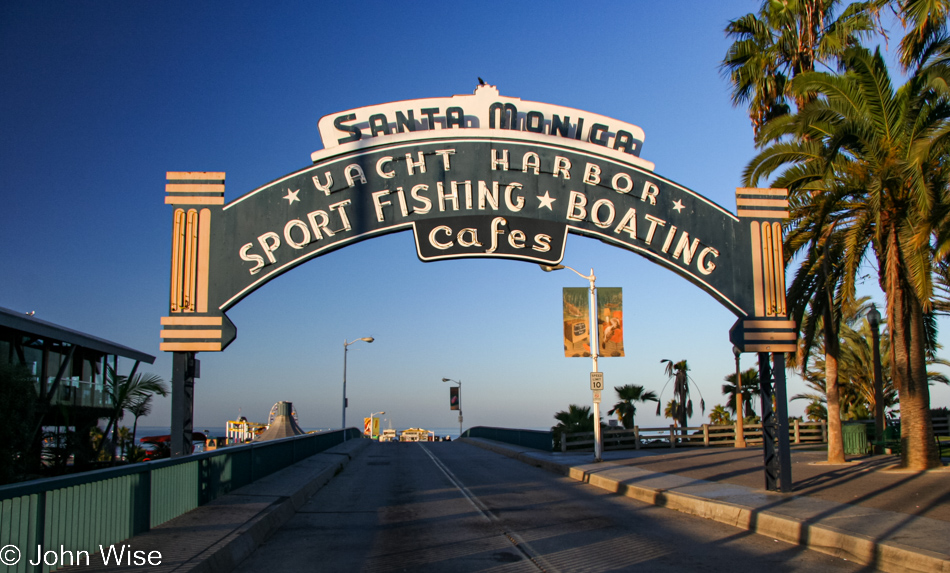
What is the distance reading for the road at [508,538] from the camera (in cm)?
877

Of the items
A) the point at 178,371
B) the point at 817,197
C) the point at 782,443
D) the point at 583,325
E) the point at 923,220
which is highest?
the point at 817,197

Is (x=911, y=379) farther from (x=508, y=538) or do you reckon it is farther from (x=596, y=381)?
(x=508, y=538)

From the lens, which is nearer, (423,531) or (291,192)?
(423,531)

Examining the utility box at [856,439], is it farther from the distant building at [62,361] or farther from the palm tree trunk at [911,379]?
the distant building at [62,361]

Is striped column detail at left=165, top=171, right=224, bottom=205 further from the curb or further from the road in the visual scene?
the road

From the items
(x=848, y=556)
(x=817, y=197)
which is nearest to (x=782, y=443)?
(x=848, y=556)

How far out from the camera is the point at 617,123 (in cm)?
1554

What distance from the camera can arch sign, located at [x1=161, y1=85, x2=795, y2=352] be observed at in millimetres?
13711

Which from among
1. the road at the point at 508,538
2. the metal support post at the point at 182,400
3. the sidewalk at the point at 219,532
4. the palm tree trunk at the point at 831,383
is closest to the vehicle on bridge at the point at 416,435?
the palm tree trunk at the point at 831,383

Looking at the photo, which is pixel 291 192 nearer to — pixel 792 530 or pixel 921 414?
pixel 792 530

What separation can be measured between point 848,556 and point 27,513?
947cm

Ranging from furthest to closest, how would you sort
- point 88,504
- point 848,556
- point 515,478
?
point 515,478 < point 848,556 < point 88,504

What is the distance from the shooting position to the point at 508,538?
1045 centimetres

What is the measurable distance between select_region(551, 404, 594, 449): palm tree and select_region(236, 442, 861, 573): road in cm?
1457
